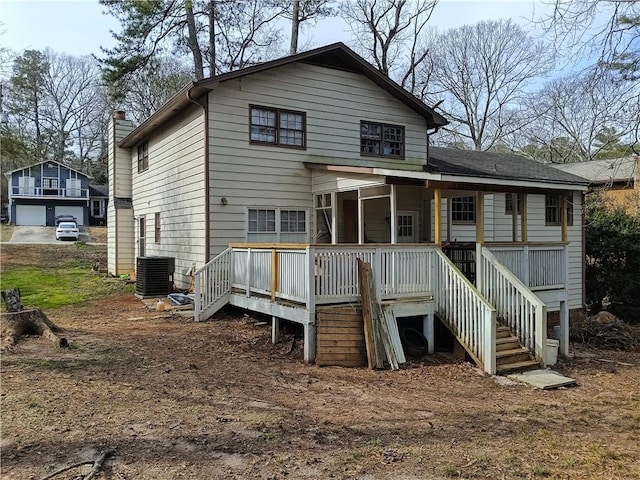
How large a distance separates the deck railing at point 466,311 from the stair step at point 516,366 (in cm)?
16

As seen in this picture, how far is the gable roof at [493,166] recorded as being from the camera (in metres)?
15.2

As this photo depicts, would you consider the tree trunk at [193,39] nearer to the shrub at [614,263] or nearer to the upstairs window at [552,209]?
the upstairs window at [552,209]

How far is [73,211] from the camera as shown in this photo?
156 ft

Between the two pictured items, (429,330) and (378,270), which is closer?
(378,270)

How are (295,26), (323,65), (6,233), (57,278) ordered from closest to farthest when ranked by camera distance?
(323,65) < (57,278) < (295,26) < (6,233)

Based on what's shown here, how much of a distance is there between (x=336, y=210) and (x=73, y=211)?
42876 mm

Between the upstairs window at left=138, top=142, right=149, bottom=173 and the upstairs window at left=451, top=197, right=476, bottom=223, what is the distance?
10.3 metres

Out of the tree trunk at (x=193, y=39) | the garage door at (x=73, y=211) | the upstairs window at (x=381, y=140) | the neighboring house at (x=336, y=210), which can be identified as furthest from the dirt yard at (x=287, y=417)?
the garage door at (x=73, y=211)

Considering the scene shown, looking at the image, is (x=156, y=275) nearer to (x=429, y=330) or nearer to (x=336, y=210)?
(x=336, y=210)

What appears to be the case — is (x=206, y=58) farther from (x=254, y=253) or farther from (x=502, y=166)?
(x=254, y=253)

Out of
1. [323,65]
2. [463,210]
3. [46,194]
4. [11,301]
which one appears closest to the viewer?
[11,301]

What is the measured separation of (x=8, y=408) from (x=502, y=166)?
16.0m

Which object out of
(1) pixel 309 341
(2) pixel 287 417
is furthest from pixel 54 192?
(2) pixel 287 417

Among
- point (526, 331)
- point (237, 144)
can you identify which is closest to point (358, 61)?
point (237, 144)
